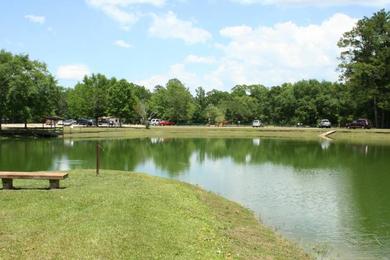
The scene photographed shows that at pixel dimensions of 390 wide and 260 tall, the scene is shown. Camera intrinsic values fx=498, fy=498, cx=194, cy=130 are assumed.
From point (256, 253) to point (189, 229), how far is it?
1833 millimetres

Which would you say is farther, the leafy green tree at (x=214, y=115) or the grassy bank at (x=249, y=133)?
the leafy green tree at (x=214, y=115)

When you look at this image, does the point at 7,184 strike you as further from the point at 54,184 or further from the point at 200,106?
the point at 200,106

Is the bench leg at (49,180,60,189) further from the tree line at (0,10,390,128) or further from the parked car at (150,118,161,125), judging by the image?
the parked car at (150,118,161,125)

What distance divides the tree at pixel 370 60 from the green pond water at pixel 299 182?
92.5 ft

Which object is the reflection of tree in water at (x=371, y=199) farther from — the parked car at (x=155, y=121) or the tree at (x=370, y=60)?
the parked car at (x=155, y=121)

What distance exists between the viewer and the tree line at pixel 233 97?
7375 centimetres

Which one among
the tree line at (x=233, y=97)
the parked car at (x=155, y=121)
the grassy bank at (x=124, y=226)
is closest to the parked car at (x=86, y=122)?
the tree line at (x=233, y=97)

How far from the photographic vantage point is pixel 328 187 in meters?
26.8

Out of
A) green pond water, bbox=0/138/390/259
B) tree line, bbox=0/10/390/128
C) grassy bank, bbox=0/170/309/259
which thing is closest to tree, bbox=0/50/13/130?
tree line, bbox=0/10/390/128

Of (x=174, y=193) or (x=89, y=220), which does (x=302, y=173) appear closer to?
(x=174, y=193)

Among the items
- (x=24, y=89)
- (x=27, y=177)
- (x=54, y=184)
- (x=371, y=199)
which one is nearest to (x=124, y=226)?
(x=54, y=184)

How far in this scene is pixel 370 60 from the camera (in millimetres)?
79812

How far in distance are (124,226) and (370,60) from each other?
7501 cm

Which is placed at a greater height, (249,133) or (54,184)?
(54,184)
